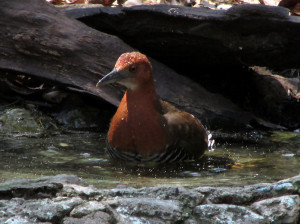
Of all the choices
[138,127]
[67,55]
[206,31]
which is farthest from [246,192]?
[67,55]

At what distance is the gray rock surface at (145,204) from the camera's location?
2.75m

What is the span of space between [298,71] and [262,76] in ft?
3.30

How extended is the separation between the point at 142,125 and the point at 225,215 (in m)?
1.74

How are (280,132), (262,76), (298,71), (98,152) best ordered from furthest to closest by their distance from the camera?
(298,71) → (262,76) → (280,132) → (98,152)

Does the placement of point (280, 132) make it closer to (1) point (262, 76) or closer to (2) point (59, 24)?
(1) point (262, 76)

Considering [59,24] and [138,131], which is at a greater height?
[59,24]

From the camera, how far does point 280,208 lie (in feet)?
9.41

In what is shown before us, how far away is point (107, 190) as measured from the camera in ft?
9.80

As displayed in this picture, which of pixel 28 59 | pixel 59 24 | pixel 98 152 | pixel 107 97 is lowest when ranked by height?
pixel 98 152

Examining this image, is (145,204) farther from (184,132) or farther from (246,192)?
(184,132)

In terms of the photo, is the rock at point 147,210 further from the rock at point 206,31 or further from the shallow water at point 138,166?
the rock at point 206,31

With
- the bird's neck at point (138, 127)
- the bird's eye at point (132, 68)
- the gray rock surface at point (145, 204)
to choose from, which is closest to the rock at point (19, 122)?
the bird's neck at point (138, 127)

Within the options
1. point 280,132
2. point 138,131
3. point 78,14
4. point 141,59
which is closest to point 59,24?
point 78,14

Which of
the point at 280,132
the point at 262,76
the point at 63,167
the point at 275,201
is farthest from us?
the point at 262,76
